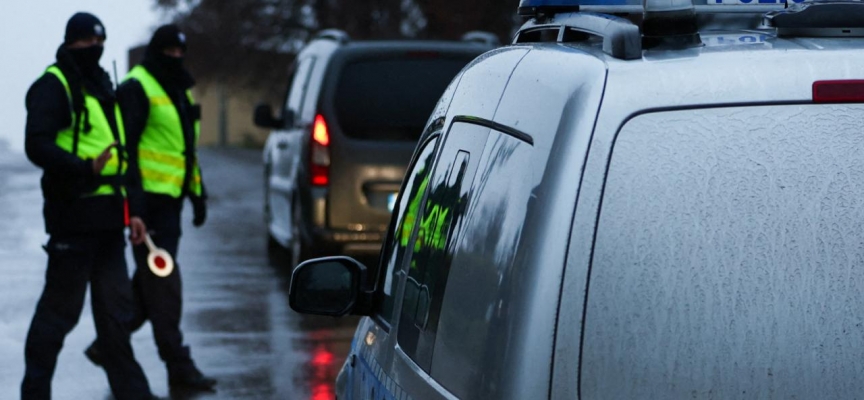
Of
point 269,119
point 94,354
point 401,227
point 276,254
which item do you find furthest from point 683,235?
point 276,254

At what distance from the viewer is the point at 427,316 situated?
2.81 meters

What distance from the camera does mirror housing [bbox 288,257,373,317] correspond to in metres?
3.63

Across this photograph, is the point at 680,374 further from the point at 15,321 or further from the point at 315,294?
the point at 15,321

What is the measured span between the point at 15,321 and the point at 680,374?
815 cm

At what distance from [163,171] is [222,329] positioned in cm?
203

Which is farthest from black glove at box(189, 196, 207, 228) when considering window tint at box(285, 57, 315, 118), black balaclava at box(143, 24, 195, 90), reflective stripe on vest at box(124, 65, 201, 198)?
window tint at box(285, 57, 315, 118)

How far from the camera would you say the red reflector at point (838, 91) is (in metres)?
2.29

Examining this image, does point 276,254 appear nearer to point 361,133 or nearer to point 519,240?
point 361,133

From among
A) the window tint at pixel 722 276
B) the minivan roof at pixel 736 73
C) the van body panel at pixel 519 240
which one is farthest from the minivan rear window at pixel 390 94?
the window tint at pixel 722 276

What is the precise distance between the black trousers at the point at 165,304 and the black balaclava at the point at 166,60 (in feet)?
2.56

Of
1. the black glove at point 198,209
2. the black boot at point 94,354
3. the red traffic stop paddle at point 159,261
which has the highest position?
the black glove at point 198,209

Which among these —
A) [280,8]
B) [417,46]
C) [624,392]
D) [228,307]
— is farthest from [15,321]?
[280,8]

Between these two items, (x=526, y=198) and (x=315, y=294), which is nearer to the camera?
(x=526, y=198)

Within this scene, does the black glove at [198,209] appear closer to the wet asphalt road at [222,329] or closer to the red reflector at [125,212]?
the red reflector at [125,212]
